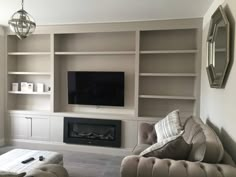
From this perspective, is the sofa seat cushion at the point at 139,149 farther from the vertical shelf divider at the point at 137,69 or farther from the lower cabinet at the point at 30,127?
the lower cabinet at the point at 30,127

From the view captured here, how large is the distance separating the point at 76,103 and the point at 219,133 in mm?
2896

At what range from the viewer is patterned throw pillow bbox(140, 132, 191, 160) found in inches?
76.1

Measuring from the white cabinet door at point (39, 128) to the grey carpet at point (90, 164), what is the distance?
0.58 meters

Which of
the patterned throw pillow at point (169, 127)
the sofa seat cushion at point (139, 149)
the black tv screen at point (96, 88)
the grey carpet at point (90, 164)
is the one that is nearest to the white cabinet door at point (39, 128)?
the grey carpet at point (90, 164)

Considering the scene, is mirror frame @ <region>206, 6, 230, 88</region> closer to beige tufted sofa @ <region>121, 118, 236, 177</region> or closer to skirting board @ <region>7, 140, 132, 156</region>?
beige tufted sofa @ <region>121, 118, 236, 177</region>

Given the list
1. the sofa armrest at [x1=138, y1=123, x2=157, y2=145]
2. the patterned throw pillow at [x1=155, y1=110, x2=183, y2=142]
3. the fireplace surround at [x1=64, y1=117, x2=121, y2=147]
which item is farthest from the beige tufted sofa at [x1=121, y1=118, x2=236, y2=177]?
the fireplace surround at [x1=64, y1=117, x2=121, y2=147]

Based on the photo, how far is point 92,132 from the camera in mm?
4531

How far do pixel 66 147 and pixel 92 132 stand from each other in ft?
2.01

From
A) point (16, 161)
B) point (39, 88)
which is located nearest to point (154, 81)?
point (39, 88)

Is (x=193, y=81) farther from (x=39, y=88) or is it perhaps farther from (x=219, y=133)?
(x=39, y=88)

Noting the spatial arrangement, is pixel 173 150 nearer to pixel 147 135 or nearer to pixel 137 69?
pixel 147 135

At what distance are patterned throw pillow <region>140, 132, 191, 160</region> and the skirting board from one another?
239cm

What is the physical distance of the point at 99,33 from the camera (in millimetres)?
4672

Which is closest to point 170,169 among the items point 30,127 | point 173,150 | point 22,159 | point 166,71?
point 173,150
